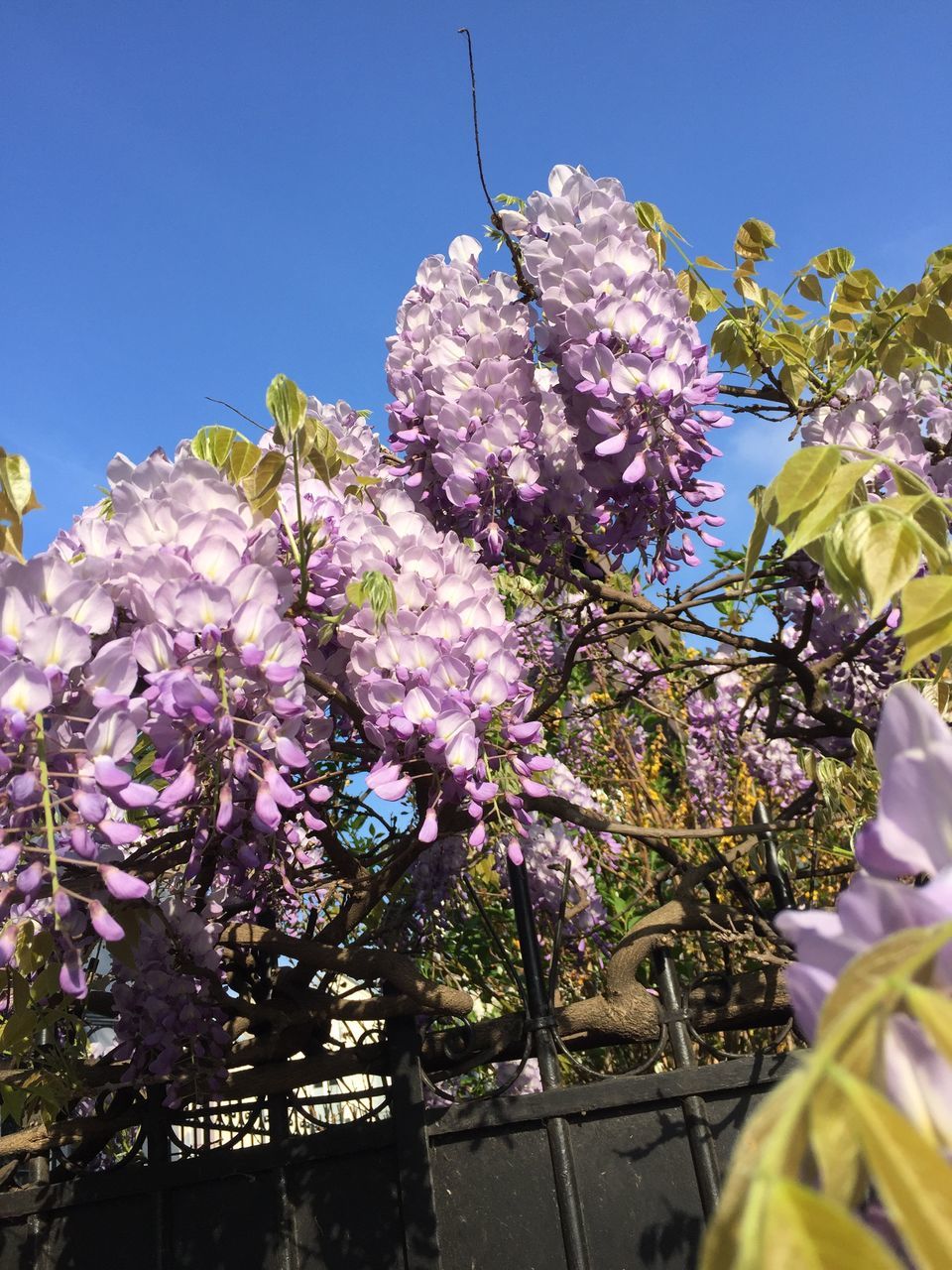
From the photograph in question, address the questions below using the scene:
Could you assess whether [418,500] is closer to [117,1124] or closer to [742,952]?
[117,1124]

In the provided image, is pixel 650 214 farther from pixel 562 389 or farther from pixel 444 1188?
pixel 444 1188

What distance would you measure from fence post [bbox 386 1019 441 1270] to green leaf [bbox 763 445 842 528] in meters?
1.94

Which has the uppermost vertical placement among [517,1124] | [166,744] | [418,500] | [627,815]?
[627,815]

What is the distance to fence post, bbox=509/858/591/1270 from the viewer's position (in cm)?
217

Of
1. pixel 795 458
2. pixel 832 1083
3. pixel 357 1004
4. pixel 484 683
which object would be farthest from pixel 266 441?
pixel 832 1083

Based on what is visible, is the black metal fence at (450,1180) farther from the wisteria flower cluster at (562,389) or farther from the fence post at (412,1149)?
the wisteria flower cluster at (562,389)

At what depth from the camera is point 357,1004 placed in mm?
2367

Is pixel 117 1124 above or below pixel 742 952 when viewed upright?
below

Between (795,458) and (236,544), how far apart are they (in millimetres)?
886

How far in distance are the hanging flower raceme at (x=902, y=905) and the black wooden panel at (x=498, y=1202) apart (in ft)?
6.71

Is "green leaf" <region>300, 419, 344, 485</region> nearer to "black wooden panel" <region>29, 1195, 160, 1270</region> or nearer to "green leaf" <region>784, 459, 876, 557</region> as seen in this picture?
"green leaf" <region>784, 459, 876, 557</region>

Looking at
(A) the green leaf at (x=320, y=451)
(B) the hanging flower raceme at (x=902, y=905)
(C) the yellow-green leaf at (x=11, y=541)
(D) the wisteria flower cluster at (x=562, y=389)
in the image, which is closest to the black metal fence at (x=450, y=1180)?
Answer: (D) the wisteria flower cluster at (x=562, y=389)

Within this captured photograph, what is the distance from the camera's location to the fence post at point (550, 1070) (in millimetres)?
2174

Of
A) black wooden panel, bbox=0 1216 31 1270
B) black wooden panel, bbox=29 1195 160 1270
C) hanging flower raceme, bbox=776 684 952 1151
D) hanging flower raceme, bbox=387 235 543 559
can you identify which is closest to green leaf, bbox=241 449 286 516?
hanging flower raceme, bbox=387 235 543 559
